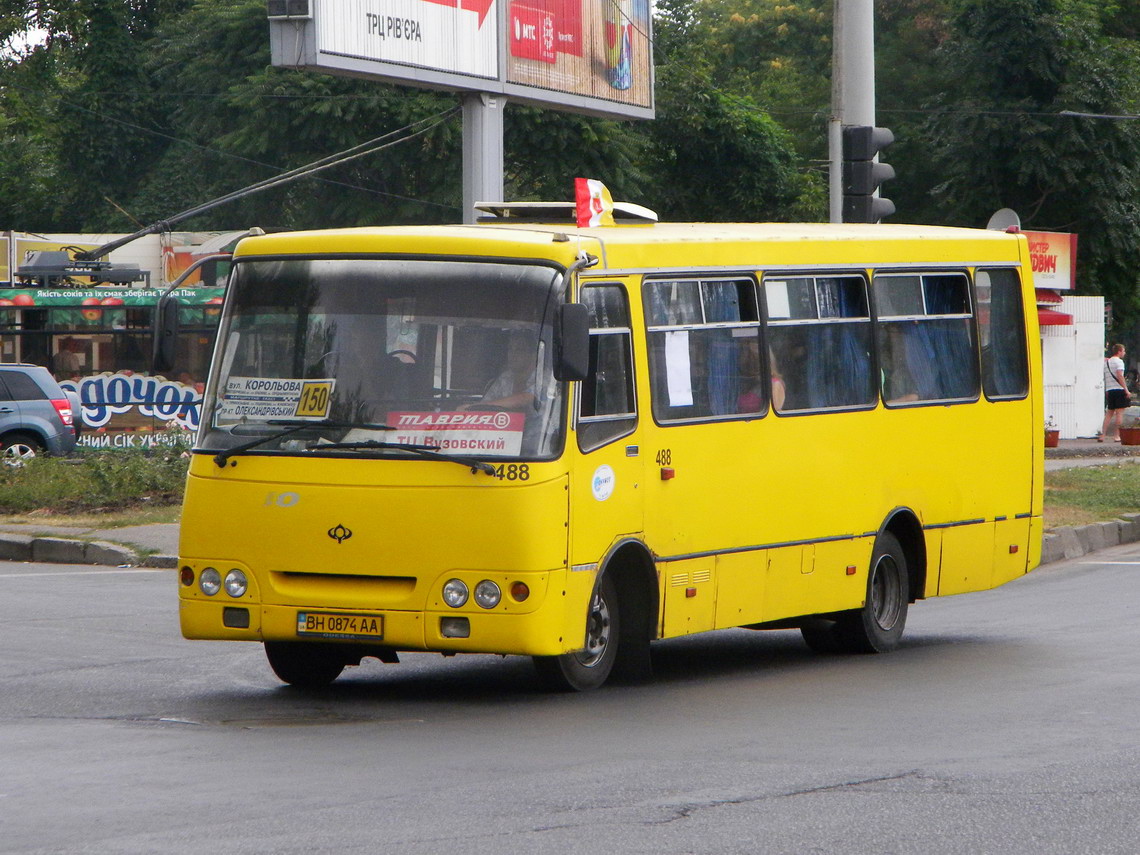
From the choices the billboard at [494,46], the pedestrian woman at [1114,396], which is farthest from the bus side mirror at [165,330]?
the pedestrian woman at [1114,396]

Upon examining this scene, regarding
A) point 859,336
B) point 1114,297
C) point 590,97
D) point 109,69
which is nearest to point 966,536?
point 859,336

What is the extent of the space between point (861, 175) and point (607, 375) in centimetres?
859

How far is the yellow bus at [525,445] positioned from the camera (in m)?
8.91

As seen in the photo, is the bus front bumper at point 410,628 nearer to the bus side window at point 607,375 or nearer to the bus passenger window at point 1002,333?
the bus side window at point 607,375

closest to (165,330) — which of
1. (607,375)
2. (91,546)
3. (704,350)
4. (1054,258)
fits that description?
(607,375)

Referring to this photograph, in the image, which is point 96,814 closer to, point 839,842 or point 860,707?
point 839,842

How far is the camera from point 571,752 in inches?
301

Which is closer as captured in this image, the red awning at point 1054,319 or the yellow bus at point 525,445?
the yellow bus at point 525,445

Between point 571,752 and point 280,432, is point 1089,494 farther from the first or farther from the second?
point 571,752

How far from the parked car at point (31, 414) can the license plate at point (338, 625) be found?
1811 cm

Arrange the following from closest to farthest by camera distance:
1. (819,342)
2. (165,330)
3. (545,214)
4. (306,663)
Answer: (165,330) < (306,663) < (819,342) < (545,214)

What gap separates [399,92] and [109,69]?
1928 cm

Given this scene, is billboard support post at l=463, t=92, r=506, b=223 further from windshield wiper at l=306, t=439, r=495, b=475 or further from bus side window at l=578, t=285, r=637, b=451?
windshield wiper at l=306, t=439, r=495, b=475

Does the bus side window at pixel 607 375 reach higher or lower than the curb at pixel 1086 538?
higher
